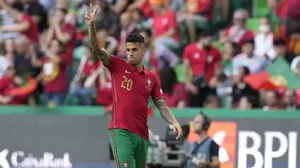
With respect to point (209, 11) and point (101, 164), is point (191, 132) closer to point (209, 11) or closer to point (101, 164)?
point (101, 164)

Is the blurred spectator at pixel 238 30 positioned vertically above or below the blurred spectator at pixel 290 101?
above

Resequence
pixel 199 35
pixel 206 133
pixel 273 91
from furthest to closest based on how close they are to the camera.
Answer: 1. pixel 199 35
2. pixel 273 91
3. pixel 206 133

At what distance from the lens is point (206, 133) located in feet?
42.0

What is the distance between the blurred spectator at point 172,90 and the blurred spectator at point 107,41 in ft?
3.76

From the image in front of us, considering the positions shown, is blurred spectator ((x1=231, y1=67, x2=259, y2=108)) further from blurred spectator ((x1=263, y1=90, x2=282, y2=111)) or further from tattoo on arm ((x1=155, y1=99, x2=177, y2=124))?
tattoo on arm ((x1=155, y1=99, x2=177, y2=124))

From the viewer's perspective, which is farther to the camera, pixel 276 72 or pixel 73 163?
pixel 276 72

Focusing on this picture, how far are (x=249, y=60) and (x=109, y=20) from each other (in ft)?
9.24

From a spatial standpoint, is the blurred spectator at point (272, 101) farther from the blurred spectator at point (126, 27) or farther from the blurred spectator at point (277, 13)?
the blurred spectator at point (126, 27)

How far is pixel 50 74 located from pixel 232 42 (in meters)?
3.25

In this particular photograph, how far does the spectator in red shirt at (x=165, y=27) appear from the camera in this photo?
16703 millimetres

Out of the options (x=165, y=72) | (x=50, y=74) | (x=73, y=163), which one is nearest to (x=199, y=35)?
(x=165, y=72)

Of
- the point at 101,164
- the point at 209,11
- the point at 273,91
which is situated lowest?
the point at 101,164

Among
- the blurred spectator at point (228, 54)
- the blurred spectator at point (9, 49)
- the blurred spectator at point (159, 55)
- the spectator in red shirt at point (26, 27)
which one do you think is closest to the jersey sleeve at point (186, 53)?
the blurred spectator at point (159, 55)

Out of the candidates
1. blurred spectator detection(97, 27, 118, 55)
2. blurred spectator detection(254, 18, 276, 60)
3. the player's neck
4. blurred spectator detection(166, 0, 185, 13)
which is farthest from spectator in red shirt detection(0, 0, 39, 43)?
the player's neck
